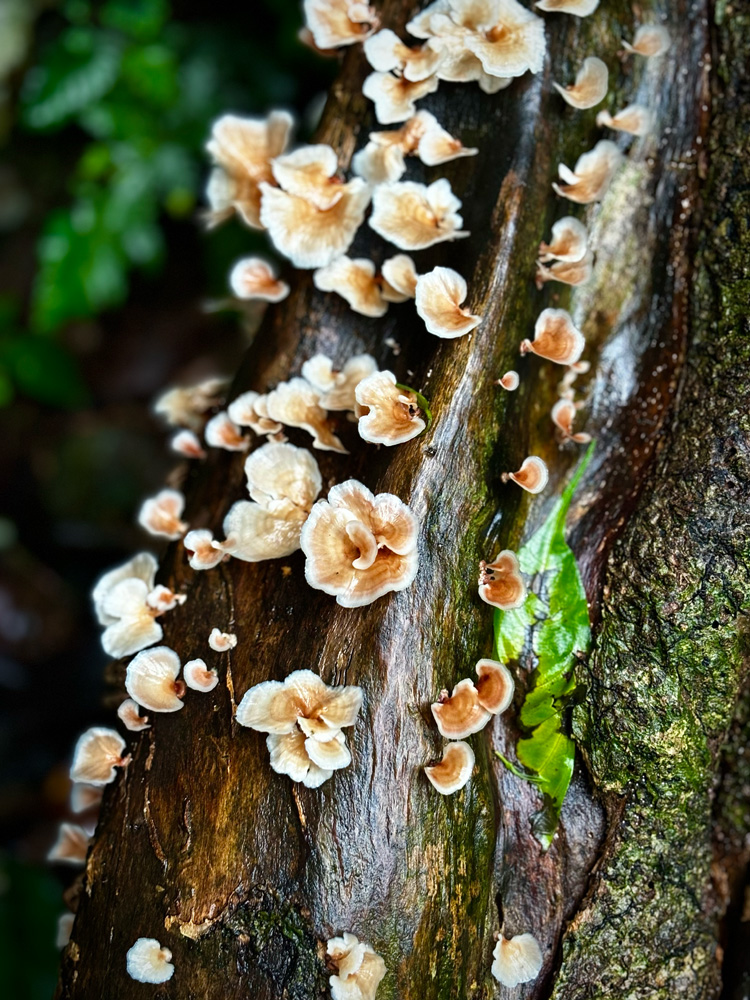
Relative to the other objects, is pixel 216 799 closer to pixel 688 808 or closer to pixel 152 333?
pixel 688 808

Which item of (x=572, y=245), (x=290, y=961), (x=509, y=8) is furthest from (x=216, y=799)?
(x=509, y=8)

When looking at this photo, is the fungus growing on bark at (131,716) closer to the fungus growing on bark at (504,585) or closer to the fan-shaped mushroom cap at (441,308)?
the fungus growing on bark at (504,585)

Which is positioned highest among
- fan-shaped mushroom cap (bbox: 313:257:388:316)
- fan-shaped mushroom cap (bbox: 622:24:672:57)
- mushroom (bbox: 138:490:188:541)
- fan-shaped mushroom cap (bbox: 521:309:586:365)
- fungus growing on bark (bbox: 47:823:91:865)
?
fan-shaped mushroom cap (bbox: 622:24:672:57)

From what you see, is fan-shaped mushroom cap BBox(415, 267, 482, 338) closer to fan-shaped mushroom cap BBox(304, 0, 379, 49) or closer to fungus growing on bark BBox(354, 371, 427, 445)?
fungus growing on bark BBox(354, 371, 427, 445)

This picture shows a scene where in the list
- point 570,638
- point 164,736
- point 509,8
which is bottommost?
point 164,736

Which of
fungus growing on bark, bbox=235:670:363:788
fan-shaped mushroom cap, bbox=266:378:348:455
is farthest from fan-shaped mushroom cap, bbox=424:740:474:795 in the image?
fan-shaped mushroom cap, bbox=266:378:348:455

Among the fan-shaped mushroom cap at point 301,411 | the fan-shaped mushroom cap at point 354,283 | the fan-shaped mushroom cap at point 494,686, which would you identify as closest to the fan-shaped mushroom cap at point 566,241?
the fan-shaped mushroom cap at point 354,283

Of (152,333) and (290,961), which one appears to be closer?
(290,961)
